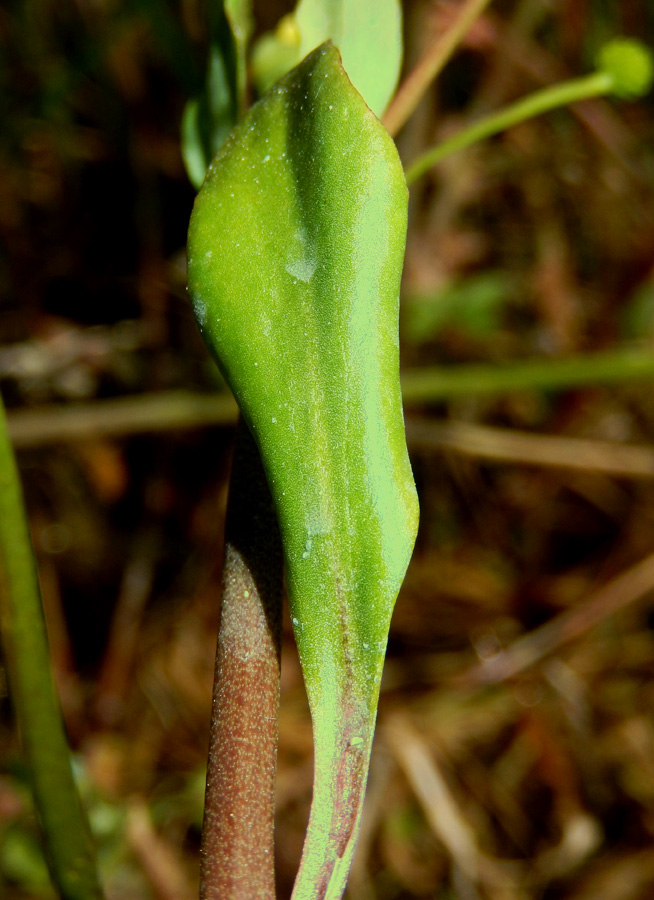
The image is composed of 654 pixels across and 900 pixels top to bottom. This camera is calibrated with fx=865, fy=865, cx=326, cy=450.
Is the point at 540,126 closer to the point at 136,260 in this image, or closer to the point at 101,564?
the point at 136,260

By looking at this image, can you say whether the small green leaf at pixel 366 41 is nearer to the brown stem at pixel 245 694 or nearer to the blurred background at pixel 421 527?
the brown stem at pixel 245 694

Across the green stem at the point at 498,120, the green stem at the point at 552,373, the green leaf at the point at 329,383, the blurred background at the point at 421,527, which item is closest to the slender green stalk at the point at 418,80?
the green stem at the point at 498,120

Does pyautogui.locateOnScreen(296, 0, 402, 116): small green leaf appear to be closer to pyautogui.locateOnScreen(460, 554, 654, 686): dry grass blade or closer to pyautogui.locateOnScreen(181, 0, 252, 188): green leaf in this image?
pyautogui.locateOnScreen(181, 0, 252, 188): green leaf

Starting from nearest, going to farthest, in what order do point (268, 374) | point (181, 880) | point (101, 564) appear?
point (268, 374) < point (181, 880) < point (101, 564)

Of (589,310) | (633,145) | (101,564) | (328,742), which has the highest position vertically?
(328,742)

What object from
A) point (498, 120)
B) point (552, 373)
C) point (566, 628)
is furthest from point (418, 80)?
point (566, 628)

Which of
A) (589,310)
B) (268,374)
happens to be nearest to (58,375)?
(589,310)
